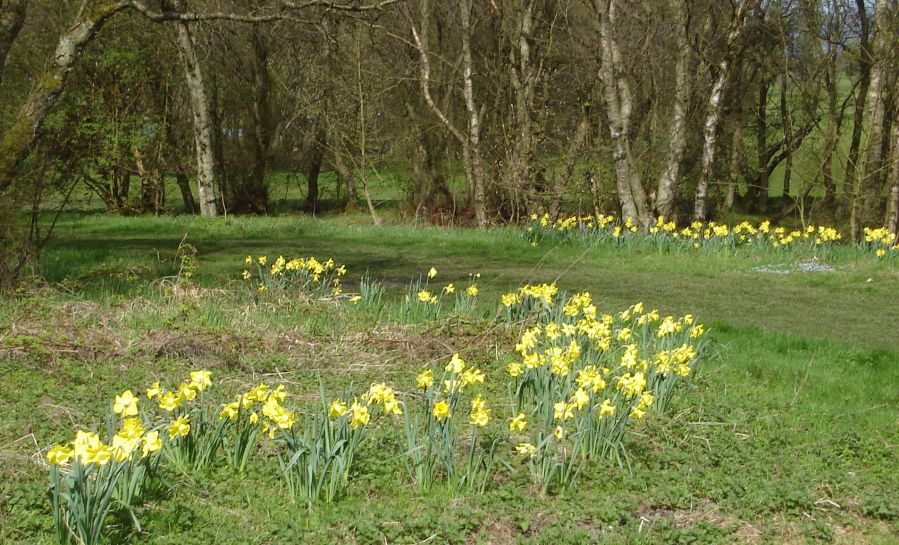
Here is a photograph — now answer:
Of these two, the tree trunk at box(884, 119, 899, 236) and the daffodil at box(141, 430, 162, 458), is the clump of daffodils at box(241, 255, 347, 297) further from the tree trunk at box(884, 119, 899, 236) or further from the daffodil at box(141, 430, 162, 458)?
the tree trunk at box(884, 119, 899, 236)

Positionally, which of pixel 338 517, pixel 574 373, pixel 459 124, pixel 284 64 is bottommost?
pixel 338 517

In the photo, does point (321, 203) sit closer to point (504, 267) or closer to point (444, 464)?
point (504, 267)

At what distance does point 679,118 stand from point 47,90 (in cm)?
1025

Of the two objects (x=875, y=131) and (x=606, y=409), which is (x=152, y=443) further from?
(x=875, y=131)

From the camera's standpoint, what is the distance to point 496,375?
655 cm

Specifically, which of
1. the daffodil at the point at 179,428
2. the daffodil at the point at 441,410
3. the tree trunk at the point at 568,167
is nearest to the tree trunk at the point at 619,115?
the tree trunk at the point at 568,167

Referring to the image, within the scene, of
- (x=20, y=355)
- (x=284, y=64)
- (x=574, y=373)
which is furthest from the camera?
(x=284, y=64)

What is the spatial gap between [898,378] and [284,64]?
67.7ft

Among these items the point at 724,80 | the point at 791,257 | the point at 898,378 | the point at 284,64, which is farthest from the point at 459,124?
the point at 898,378

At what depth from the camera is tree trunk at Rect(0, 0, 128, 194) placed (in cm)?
880

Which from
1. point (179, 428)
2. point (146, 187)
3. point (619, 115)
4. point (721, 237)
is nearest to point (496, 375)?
point (179, 428)

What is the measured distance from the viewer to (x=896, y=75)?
1609cm

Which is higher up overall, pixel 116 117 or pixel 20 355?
pixel 116 117

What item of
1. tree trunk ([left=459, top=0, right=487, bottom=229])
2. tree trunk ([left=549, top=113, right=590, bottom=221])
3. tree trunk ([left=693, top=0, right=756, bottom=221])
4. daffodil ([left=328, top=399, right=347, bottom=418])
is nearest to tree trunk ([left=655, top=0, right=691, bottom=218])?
tree trunk ([left=693, top=0, right=756, bottom=221])
